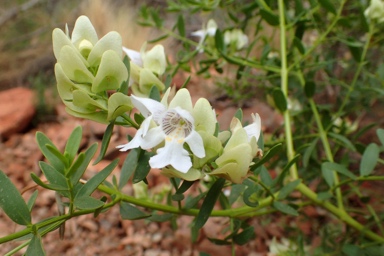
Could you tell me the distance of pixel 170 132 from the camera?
53cm

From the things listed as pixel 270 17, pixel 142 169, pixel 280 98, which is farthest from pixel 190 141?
pixel 270 17

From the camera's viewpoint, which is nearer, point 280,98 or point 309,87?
point 280,98

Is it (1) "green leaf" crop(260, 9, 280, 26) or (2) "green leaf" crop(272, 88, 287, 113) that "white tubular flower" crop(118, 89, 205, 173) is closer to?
(2) "green leaf" crop(272, 88, 287, 113)

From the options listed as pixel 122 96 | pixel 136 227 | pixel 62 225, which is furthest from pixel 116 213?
pixel 122 96

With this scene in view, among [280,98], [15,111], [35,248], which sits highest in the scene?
[35,248]

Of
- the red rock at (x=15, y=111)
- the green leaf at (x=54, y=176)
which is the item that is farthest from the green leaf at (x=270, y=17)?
the red rock at (x=15, y=111)

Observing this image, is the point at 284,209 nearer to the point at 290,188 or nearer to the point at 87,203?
the point at 290,188

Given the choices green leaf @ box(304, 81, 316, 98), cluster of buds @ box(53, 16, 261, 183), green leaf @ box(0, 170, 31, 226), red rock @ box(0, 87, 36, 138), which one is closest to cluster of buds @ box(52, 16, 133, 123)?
cluster of buds @ box(53, 16, 261, 183)

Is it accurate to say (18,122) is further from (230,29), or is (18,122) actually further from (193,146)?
(193,146)

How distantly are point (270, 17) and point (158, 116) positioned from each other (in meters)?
0.54

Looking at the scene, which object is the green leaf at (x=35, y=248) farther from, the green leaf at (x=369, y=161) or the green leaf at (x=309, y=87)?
→ the green leaf at (x=309, y=87)

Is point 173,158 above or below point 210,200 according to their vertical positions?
above

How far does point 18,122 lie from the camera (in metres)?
2.14

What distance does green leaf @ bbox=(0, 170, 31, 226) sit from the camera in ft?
1.71
